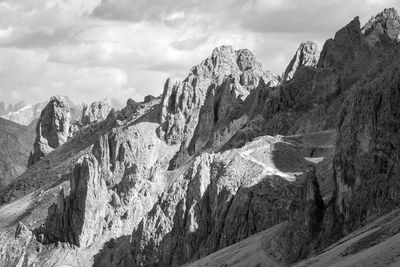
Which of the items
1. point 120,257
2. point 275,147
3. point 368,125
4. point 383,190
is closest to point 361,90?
point 368,125

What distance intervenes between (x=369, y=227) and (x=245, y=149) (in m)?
80.4

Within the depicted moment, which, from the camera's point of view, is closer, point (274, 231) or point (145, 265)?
point (274, 231)

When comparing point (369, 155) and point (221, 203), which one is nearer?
point (369, 155)

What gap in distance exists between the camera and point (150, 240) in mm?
184875

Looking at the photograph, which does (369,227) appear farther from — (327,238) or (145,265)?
(145,265)

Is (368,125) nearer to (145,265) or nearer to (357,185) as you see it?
(357,185)

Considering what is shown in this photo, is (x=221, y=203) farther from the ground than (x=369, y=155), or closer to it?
closer to it

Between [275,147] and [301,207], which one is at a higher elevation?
[275,147]

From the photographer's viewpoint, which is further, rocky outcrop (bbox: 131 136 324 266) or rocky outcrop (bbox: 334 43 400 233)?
rocky outcrop (bbox: 131 136 324 266)

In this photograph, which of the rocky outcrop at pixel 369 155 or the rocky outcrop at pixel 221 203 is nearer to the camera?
the rocky outcrop at pixel 369 155

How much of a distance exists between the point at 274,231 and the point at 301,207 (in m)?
10.9

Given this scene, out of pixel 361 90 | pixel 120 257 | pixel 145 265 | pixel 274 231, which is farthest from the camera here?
pixel 120 257

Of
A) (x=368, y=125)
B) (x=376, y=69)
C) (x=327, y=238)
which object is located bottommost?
(x=327, y=238)

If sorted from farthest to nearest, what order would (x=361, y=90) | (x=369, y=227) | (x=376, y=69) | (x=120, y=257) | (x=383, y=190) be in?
(x=120, y=257) → (x=376, y=69) → (x=361, y=90) → (x=383, y=190) → (x=369, y=227)
